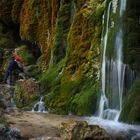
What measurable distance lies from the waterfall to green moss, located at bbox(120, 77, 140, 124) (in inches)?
35.8

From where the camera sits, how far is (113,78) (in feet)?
74.2

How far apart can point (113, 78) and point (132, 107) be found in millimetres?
2698

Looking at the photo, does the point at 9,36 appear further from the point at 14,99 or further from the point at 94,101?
the point at 94,101

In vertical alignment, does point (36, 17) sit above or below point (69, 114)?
above

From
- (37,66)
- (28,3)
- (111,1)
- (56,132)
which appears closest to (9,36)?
(28,3)

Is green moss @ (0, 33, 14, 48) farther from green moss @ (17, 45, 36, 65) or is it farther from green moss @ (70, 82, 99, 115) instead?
green moss @ (70, 82, 99, 115)

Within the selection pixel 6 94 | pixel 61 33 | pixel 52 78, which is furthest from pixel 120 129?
pixel 61 33

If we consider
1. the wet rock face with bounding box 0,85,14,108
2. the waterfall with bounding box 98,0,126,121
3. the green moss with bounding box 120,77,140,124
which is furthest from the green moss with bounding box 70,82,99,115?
the wet rock face with bounding box 0,85,14,108

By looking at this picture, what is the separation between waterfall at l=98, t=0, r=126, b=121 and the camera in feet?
→ 72.4

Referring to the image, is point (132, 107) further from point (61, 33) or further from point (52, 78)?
point (61, 33)

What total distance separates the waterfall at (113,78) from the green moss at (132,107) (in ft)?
2.98

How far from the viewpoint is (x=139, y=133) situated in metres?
18.0

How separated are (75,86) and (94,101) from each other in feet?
7.22

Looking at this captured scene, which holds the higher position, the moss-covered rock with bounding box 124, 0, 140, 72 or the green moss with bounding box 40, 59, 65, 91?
the moss-covered rock with bounding box 124, 0, 140, 72
